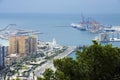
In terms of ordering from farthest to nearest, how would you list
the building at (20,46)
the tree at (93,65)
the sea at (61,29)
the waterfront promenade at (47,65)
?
1. the sea at (61,29)
2. the building at (20,46)
3. the waterfront promenade at (47,65)
4. the tree at (93,65)

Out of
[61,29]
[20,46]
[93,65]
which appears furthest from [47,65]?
[61,29]

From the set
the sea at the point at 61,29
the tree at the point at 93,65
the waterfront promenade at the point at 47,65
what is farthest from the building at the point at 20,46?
the tree at the point at 93,65

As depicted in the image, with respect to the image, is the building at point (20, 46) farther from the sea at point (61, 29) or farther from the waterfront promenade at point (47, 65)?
the sea at point (61, 29)

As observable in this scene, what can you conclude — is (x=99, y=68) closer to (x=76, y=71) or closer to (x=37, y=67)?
(x=76, y=71)

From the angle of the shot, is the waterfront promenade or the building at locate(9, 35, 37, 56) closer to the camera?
the waterfront promenade

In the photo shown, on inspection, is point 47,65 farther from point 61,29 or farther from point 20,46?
point 61,29

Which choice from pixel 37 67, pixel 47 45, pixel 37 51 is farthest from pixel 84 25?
pixel 37 67

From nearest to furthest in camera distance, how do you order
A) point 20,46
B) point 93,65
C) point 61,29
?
point 93,65 < point 20,46 < point 61,29

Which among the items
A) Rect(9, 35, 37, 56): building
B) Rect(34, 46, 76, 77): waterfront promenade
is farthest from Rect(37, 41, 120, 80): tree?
Rect(9, 35, 37, 56): building

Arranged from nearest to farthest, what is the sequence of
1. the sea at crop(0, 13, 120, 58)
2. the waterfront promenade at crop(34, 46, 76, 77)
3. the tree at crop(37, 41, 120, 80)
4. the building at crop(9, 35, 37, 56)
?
the tree at crop(37, 41, 120, 80) → the waterfront promenade at crop(34, 46, 76, 77) → the building at crop(9, 35, 37, 56) → the sea at crop(0, 13, 120, 58)

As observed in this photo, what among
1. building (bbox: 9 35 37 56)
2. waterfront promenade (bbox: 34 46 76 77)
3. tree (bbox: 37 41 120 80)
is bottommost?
waterfront promenade (bbox: 34 46 76 77)

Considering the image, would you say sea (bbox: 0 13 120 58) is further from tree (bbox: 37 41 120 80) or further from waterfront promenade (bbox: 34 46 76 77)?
tree (bbox: 37 41 120 80)
